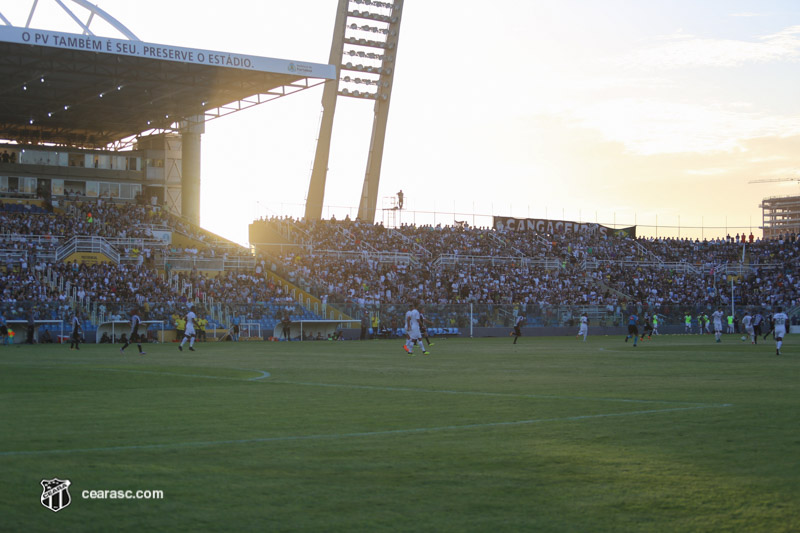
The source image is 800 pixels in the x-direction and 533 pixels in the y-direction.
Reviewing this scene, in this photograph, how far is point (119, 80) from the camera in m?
57.0

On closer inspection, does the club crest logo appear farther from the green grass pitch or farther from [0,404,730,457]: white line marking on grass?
[0,404,730,457]: white line marking on grass

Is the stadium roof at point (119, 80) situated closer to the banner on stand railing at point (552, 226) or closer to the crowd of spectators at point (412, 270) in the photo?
the crowd of spectators at point (412, 270)

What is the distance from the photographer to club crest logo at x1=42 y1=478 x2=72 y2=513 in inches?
254

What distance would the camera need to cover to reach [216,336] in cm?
4662

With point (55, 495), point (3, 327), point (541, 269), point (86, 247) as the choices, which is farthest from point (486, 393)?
point (541, 269)

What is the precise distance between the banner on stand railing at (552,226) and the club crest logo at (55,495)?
69.7m

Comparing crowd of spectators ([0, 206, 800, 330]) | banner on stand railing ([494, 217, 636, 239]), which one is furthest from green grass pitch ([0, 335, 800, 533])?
banner on stand railing ([494, 217, 636, 239])

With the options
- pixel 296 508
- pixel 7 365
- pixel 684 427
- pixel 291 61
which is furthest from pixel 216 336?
pixel 296 508

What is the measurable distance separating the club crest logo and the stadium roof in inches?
1820

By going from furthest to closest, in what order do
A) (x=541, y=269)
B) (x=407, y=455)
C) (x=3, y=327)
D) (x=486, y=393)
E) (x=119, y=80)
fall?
(x=541, y=269), (x=119, y=80), (x=3, y=327), (x=486, y=393), (x=407, y=455)

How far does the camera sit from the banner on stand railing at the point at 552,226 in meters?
77.3

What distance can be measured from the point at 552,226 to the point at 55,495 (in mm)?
73978

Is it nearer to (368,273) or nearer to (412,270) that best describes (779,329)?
(368,273)

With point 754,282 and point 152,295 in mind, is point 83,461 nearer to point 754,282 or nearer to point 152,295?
point 152,295
